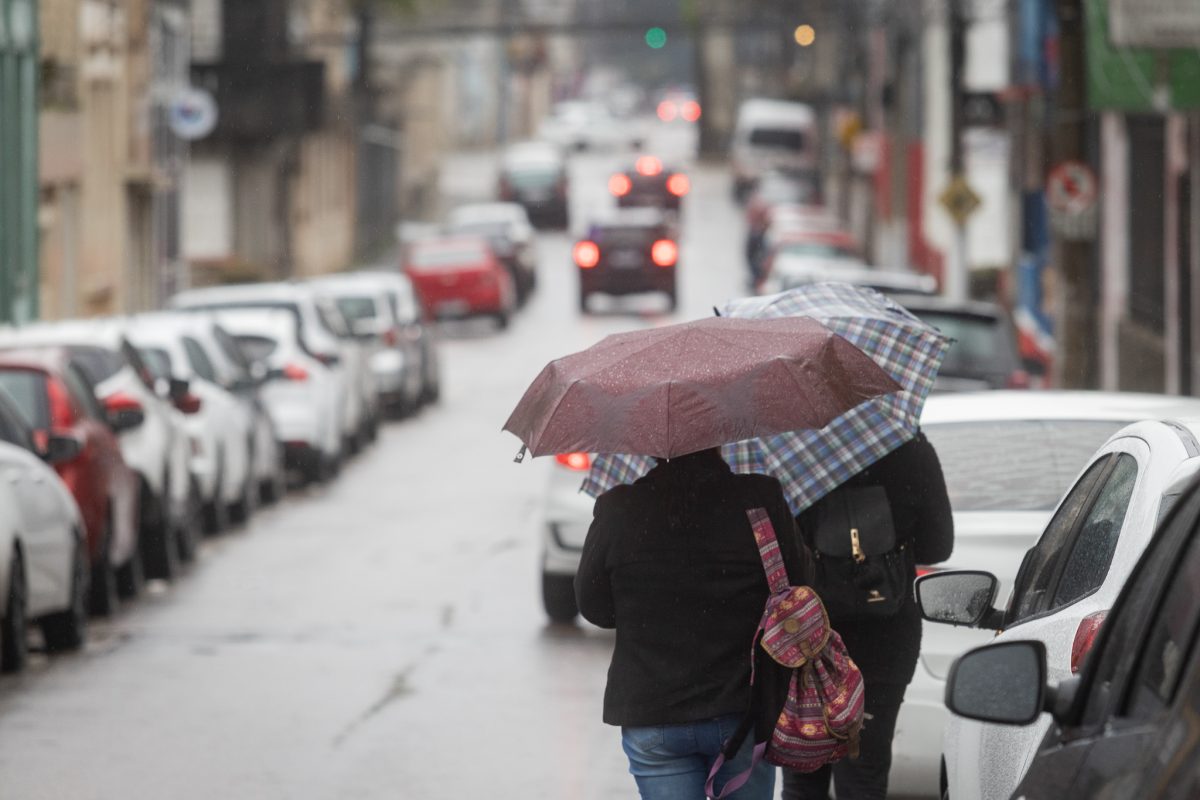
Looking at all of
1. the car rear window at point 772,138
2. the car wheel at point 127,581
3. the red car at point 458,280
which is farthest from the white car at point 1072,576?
the car rear window at point 772,138

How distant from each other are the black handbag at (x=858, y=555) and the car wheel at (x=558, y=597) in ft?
23.7

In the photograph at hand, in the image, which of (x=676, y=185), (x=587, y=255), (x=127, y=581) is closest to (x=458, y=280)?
(x=587, y=255)

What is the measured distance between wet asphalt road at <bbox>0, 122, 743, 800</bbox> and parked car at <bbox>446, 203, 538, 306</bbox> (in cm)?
2579

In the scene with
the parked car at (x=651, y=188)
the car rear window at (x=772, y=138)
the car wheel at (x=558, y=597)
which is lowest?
the car wheel at (x=558, y=597)

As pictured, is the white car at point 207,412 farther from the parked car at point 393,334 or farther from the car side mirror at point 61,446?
the parked car at point 393,334

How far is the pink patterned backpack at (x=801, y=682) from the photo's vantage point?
19.5ft

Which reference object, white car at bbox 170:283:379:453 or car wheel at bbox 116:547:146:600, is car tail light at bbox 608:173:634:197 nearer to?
white car at bbox 170:283:379:453

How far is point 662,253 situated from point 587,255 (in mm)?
1347

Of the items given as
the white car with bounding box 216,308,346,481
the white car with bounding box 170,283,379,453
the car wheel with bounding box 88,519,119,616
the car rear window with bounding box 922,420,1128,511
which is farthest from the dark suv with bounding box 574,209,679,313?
the car rear window with bounding box 922,420,1128,511

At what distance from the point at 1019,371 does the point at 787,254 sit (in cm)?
2391

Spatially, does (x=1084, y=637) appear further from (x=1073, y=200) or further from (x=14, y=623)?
(x=1073, y=200)

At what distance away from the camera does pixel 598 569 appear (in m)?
6.08

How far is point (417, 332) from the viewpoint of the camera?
33094 millimetres

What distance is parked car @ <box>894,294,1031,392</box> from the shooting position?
16.5 m
